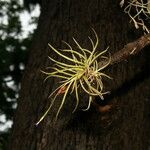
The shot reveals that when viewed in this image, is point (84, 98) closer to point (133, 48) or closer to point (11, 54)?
point (133, 48)

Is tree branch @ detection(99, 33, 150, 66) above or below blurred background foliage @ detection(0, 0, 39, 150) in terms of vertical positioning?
below

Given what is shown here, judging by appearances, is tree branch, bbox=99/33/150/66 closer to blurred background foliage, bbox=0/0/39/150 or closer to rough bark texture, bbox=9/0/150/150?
rough bark texture, bbox=9/0/150/150

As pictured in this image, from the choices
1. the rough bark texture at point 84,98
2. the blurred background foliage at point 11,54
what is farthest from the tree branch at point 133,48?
the blurred background foliage at point 11,54

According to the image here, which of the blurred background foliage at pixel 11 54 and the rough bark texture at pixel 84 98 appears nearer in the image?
the rough bark texture at pixel 84 98

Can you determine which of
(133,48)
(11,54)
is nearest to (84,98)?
(133,48)

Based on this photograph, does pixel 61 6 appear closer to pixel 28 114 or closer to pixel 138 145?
pixel 28 114

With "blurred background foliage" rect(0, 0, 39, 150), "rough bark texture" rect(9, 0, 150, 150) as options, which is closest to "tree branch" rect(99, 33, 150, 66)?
"rough bark texture" rect(9, 0, 150, 150)

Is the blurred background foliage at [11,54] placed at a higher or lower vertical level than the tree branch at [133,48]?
higher

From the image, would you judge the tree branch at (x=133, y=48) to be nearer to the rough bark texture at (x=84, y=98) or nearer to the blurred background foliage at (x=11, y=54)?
the rough bark texture at (x=84, y=98)
